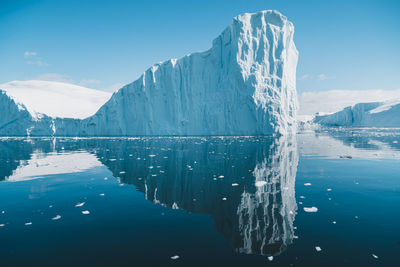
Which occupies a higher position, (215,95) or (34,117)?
(215,95)

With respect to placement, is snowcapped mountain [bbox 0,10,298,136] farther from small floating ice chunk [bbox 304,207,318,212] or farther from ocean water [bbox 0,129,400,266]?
small floating ice chunk [bbox 304,207,318,212]

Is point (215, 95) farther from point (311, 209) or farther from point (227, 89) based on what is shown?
point (311, 209)

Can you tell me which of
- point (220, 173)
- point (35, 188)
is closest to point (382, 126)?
point (220, 173)

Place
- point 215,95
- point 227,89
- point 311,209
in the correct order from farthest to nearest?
point 215,95 → point 227,89 → point 311,209

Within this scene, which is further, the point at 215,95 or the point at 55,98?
the point at 55,98

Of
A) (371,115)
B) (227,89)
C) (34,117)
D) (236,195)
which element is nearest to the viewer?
(236,195)

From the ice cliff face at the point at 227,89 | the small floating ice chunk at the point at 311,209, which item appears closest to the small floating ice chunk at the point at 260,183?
the small floating ice chunk at the point at 311,209

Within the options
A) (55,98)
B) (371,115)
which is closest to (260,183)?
(55,98)

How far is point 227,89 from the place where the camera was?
32906 mm

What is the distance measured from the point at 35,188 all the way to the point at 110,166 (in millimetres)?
3406

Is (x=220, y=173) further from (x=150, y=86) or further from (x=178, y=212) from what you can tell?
(x=150, y=86)

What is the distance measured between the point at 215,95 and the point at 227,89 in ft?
6.85

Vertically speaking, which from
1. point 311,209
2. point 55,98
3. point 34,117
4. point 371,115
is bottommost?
point 311,209

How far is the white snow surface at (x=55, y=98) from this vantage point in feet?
143
